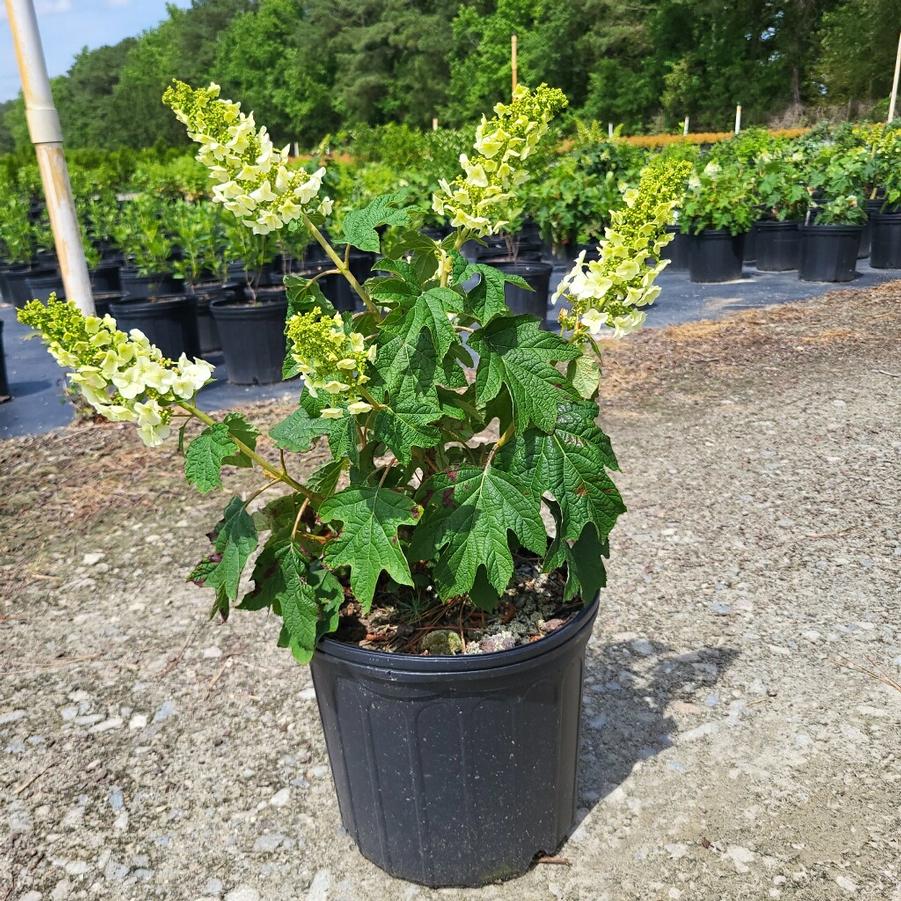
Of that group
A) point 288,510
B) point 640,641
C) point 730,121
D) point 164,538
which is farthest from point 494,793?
point 730,121

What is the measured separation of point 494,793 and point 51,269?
358 inches

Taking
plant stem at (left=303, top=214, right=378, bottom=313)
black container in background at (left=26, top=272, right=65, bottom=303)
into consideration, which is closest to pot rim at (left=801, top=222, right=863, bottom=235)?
black container in background at (left=26, top=272, right=65, bottom=303)

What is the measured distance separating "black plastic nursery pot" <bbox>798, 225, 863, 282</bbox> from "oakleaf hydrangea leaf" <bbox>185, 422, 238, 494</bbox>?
8396 millimetres

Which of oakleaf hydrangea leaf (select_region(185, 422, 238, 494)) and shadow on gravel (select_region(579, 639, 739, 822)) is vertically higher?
oakleaf hydrangea leaf (select_region(185, 422, 238, 494))

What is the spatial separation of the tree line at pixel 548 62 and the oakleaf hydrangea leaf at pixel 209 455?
29.6m

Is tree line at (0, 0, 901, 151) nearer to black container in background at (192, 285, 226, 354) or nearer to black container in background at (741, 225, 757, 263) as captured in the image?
black container in background at (741, 225, 757, 263)

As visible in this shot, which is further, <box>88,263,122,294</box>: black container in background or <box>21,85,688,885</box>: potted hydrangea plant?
<box>88,263,122,294</box>: black container in background

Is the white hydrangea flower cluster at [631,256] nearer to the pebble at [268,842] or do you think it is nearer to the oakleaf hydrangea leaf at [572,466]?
the oakleaf hydrangea leaf at [572,466]

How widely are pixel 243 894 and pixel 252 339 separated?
4.30m

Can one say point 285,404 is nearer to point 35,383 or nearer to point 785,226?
point 35,383

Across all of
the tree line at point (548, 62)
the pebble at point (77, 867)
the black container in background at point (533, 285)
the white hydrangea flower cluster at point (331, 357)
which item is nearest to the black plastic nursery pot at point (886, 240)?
the black container in background at point (533, 285)

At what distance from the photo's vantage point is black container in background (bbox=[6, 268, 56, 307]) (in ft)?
29.5

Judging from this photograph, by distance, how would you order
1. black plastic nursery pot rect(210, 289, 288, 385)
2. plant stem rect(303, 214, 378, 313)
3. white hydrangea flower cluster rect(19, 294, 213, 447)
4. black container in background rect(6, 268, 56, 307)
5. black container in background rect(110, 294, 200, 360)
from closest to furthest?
white hydrangea flower cluster rect(19, 294, 213, 447)
plant stem rect(303, 214, 378, 313)
black plastic nursery pot rect(210, 289, 288, 385)
black container in background rect(110, 294, 200, 360)
black container in background rect(6, 268, 56, 307)

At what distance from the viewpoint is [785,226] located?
927 centimetres
